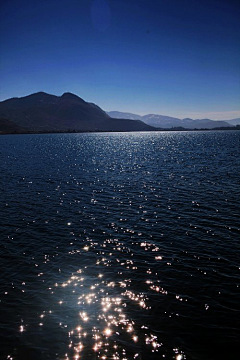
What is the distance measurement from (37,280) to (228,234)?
19.5 metres

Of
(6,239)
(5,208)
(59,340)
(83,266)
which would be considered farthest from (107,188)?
(59,340)

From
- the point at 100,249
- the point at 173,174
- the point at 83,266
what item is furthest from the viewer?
the point at 173,174

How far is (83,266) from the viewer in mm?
19969

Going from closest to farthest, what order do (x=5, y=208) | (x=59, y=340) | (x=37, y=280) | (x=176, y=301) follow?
(x=59, y=340) < (x=176, y=301) < (x=37, y=280) < (x=5, y=208)

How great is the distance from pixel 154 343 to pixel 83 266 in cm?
892

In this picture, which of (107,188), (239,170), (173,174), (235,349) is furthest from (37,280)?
(239,170)

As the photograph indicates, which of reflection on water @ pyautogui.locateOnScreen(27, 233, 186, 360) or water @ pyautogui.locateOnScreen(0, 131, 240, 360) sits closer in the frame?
reflection on water @ pyautogui.locateOnScreen(27, 233, 186, 360)

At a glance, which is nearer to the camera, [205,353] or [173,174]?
[205,353]

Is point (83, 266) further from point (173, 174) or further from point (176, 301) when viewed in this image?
point (173, 174)

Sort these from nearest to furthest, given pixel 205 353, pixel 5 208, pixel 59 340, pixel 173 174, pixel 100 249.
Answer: pixel 205 353 → pixel 59 340 → pixel 100 249 → pixel 5 208 → pixel 173 174

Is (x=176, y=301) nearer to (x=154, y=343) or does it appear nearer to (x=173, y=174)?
(x=154, y=343)

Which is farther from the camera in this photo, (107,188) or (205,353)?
(107,188)

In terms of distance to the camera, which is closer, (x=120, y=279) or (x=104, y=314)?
(x=104, y=314)

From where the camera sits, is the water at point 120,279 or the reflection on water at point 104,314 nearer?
the reflection on water at point 104,314
